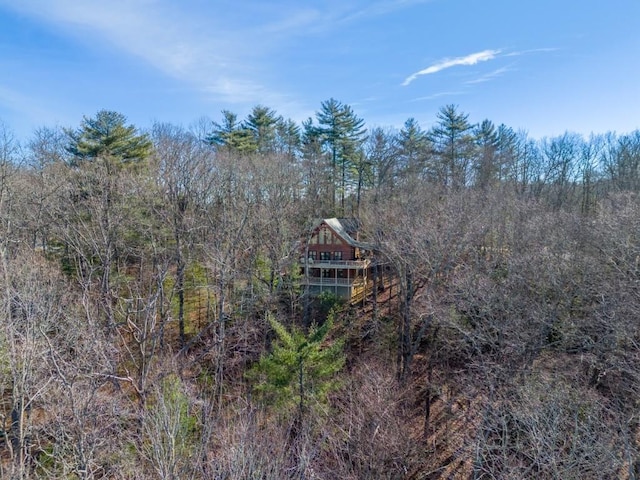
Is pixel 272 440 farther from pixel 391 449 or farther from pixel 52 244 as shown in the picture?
pixel 52 244

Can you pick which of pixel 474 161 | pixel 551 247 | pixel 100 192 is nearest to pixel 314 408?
pixel 551 247

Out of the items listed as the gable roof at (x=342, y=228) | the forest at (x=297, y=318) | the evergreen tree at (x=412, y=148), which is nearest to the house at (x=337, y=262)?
the gable roof at (x=342, y=228)

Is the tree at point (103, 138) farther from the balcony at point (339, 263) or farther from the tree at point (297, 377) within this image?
the tree at point (297, 377)

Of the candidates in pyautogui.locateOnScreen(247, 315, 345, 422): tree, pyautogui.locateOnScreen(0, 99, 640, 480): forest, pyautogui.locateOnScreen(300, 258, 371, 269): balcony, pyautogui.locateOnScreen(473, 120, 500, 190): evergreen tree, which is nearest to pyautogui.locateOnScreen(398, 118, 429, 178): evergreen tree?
pyautogui.locateOnScreen(0, 99, 640, 480): forest

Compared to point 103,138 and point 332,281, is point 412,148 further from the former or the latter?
point 103,138

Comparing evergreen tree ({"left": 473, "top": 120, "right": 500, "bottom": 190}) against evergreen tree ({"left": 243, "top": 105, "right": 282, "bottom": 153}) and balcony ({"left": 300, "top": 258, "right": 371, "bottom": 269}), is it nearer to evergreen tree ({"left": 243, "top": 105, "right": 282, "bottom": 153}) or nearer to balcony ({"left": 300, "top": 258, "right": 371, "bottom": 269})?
balcony ({"left": 300, "top": 258, "right": 371, "bottom": 269})

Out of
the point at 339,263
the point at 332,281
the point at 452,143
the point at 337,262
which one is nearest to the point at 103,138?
the point at 337,262
